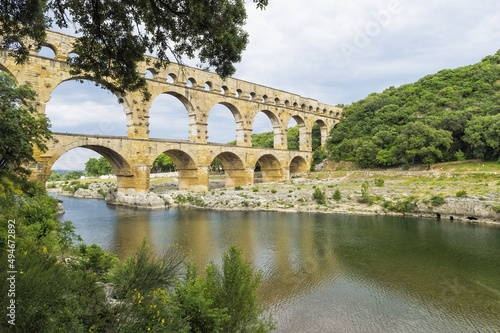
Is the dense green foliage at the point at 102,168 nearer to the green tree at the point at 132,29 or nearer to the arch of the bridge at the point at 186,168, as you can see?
the arch of the bridge at the point at 186,168

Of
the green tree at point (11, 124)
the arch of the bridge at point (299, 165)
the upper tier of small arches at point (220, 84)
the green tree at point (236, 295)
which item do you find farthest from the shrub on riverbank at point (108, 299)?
the arch of the bridge at point (299, 165)

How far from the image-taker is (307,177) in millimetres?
36156

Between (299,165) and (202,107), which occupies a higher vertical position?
(202,107)

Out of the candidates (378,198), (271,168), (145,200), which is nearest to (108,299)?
(378,198)

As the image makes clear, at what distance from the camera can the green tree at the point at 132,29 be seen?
225 inches

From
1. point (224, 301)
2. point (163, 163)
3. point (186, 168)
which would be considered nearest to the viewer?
point (224, 301)

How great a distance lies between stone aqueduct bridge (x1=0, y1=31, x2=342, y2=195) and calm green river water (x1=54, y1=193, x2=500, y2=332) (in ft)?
21.2

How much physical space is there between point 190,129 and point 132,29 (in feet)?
78.9

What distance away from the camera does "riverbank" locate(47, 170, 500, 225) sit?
17.9 meters

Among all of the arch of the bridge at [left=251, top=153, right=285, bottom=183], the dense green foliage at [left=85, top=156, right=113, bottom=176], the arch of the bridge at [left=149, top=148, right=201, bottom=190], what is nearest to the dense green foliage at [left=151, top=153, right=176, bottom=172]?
the dense green foliage at [left=85, top=156, right=113, bottom=176]

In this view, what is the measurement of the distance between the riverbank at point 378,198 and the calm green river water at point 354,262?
164 centimetres

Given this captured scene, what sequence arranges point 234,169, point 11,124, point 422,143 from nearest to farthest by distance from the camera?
point 11,124, point 422,143, point 234,169

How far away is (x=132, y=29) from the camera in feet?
21.3

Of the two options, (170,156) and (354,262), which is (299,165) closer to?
(170,156)
